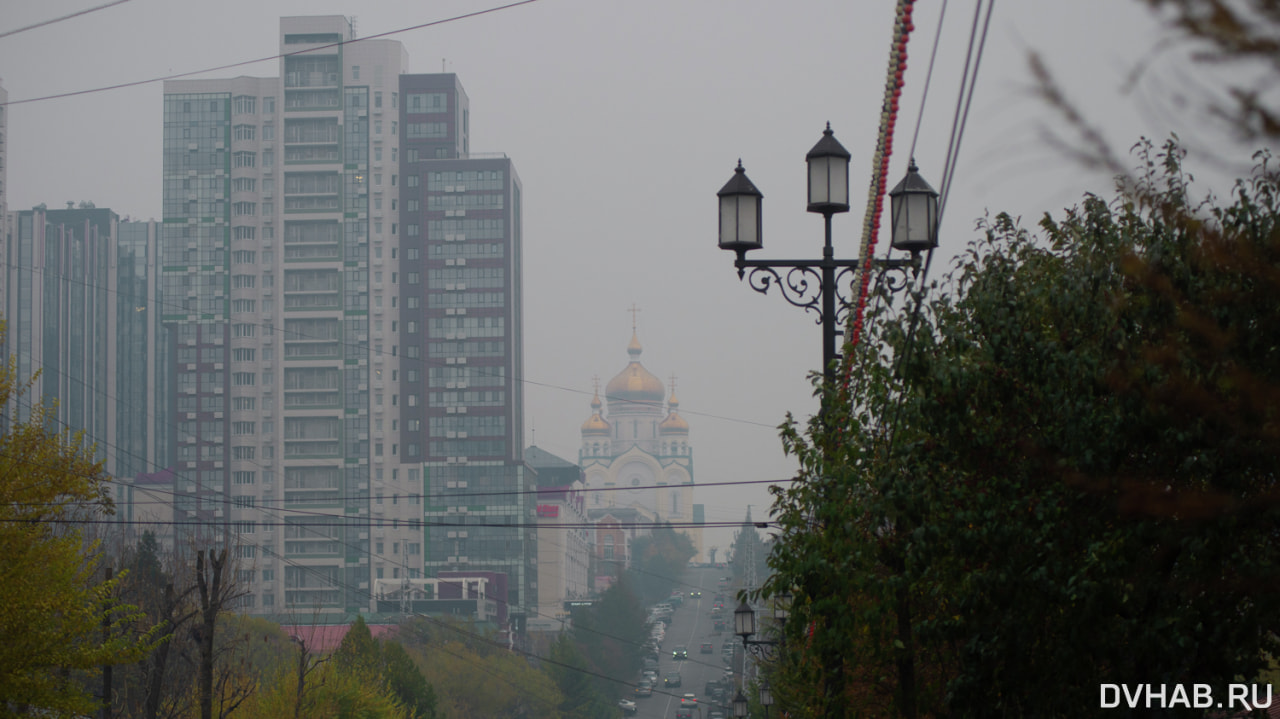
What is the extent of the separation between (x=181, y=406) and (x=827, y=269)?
81658 millimetres

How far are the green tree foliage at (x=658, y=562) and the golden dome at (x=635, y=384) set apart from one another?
674 inches

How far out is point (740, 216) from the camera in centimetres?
860

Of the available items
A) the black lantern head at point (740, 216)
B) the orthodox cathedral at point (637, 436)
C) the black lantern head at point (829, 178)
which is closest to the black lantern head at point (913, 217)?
the black lantern head at point (829, 178)

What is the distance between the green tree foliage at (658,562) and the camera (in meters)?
137

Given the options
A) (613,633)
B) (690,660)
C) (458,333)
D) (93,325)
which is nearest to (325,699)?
(613,633)

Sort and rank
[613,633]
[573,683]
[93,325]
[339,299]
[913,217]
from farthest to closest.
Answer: [93,325] < [339,299] < [613,633] < [573,683] < [913,217]

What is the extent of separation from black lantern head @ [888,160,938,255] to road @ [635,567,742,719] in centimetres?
4902

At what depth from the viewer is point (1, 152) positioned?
74250mm

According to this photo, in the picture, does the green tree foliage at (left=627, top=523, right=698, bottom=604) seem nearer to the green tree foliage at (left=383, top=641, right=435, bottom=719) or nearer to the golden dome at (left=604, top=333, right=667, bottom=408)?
the golden dome at (left=604, top=333, right=667, bottom=408)

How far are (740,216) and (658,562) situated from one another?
5544 inches

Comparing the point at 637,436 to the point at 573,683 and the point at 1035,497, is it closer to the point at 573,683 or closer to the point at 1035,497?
the point at 573,683

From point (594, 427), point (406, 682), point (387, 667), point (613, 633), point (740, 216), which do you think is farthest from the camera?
point (594, 427)

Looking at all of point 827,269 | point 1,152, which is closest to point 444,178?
point 1,152

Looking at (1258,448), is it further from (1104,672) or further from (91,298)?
(91,298)
